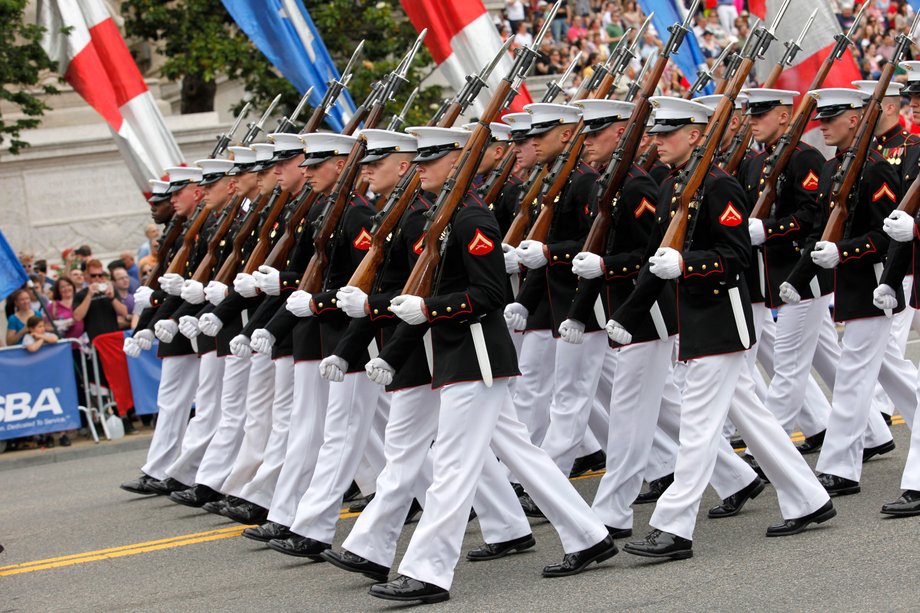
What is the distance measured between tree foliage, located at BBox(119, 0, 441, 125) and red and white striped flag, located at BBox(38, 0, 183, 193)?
13.2 ft

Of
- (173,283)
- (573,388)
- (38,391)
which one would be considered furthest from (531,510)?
(38,391)

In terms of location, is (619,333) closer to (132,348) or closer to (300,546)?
(300,546)

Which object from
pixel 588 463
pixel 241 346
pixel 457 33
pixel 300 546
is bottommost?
pixel 300 546

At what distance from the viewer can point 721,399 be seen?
261 inches

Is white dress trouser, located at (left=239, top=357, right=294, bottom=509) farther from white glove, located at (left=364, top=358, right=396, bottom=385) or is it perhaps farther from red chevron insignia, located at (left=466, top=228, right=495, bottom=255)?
red chevron insignia, located at (left=466, top=228, right=495, bottom=255)

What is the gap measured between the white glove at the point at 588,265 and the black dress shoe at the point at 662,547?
1.31 meters

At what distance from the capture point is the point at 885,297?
7125 mm

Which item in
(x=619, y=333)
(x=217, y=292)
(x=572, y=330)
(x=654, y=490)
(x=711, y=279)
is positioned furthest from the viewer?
(x=217, y=292)

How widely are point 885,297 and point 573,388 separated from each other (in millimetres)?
1774

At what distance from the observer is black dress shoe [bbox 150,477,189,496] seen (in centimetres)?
995

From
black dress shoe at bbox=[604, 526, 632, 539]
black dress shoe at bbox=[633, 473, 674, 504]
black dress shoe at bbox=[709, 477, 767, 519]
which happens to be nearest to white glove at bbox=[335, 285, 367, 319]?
black dress shoe at bbox=[604, 526, 632, 539]

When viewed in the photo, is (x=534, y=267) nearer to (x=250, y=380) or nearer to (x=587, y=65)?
(x=250, y=380)

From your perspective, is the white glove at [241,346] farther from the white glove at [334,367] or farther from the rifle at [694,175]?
the rifle at [694,175]

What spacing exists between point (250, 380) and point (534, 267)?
1.79 metres
